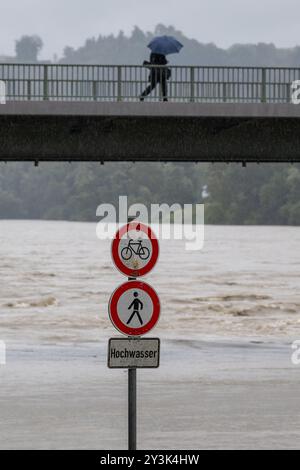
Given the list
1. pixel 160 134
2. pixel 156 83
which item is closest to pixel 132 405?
pixel 156 83

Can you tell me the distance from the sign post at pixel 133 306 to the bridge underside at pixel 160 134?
1899cm

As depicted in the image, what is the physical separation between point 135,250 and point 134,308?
67cm

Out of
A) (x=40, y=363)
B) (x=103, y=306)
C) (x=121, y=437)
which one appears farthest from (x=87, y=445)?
(x=103, y=306)

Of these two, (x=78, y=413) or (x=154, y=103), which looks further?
(x=154, y=103)

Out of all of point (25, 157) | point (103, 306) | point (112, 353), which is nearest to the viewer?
point (112, 353)

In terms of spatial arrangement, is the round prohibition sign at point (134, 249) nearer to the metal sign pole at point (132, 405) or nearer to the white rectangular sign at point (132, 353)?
the white rectangular sign at point (132, 353)

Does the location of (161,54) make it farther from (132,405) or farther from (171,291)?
(171,291)

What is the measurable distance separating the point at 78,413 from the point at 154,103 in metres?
12.5

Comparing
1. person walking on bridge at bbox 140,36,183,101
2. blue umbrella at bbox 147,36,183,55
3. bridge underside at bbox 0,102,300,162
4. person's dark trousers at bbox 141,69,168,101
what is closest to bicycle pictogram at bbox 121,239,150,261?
bridge underside at bbox 0,102,300,162

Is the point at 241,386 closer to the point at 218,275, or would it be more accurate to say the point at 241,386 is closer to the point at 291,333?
the point at 291,333

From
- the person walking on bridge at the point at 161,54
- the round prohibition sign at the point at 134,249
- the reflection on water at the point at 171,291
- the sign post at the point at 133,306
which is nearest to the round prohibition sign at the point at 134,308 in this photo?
the sign post at the point at 133,306

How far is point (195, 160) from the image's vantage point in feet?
120

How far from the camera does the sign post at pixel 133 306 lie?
14836 mm

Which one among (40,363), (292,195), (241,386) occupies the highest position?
(292,195)
